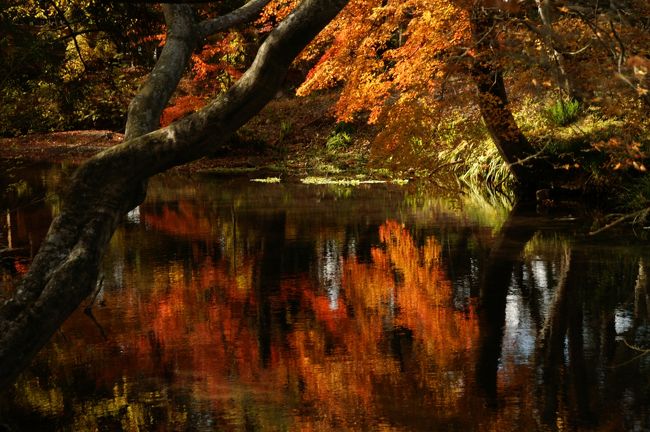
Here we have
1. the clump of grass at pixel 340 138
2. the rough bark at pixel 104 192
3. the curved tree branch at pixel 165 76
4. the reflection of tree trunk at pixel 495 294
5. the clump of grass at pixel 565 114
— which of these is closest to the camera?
the rough bark at pixel 104 192

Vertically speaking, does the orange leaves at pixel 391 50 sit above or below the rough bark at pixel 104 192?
above

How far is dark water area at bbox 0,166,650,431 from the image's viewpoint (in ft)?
23.0

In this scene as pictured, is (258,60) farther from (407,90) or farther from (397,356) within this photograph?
(407,90)

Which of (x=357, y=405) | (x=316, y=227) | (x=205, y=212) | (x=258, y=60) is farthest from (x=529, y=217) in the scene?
(x=258, y=60)

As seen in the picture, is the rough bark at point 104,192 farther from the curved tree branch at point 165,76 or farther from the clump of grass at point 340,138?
the clump of grass at point 340,138

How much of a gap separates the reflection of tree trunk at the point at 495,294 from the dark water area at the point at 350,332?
0.04 metres

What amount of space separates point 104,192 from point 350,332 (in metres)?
4.00

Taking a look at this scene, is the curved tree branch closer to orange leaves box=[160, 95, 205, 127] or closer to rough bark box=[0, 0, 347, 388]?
rough bark box=[0, 0, 347, 388]

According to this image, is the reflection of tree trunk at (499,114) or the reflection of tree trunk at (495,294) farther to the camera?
the reflection of tree trunk at (499,114)

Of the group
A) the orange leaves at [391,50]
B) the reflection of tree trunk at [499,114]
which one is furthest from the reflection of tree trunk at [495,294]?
the orange leaves at [391,50]

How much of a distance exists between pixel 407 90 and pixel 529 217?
3.48 m

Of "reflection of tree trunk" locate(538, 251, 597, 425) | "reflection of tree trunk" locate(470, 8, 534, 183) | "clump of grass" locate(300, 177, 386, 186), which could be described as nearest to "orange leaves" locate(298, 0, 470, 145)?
"reflection of tree trunk" locate(470, 8, 534, 183)

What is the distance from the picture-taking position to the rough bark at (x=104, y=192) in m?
5.68

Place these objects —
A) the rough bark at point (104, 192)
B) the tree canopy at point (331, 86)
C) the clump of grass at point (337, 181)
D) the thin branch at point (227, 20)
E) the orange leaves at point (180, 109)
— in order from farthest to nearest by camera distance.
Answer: the orange leaves at point (180, 109)
the clump of grass at point (337, 181)
the thin branch at point (227, 20)
the tree canopy at point (331, 86)
the rough bark at point (104, 192)
